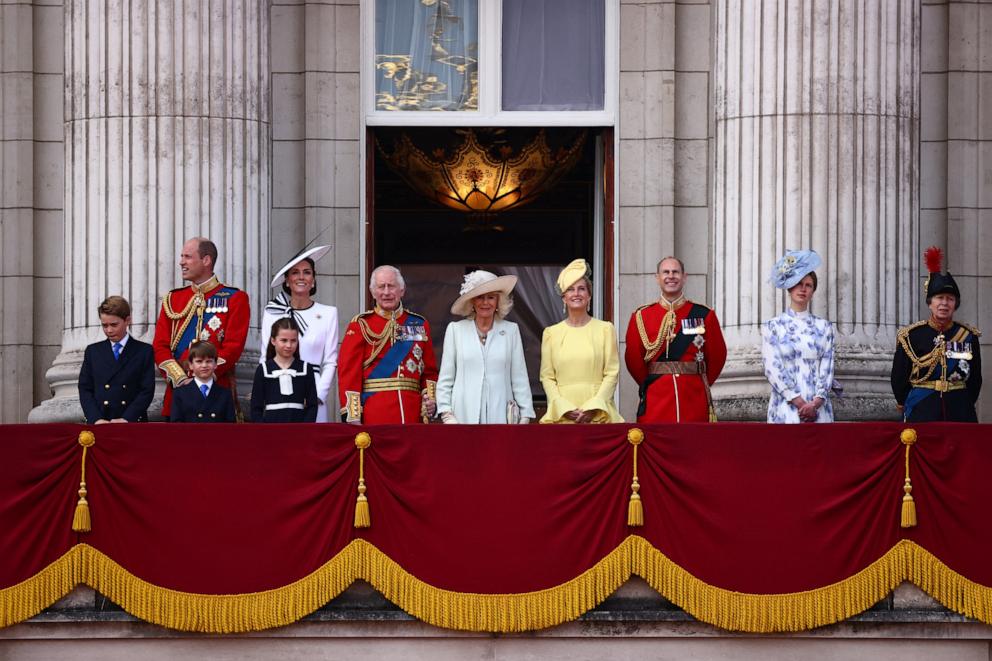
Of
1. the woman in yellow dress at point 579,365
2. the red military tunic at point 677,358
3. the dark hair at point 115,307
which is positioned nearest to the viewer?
the woman in yellow dress at point 579,365

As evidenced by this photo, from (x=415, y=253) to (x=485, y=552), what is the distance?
12184 mm

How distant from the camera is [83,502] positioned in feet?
42.3

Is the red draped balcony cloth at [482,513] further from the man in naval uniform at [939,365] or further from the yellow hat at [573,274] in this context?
the yellow hat at [573,274]

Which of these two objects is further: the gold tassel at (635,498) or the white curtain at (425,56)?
the white curtain at (425,56)

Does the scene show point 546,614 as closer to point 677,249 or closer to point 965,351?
point 965,351

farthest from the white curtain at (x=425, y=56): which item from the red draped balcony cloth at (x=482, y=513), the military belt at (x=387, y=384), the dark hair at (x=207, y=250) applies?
the red draped balcony cloth at (x=482, y=513)

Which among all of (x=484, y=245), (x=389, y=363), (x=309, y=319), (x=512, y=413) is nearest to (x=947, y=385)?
(x=512, y=413)

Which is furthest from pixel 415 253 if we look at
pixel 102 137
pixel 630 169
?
pixel 102 137

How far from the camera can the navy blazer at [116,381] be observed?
13961mm

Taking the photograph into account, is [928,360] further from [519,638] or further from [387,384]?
[387,384]

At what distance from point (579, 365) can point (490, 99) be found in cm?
452

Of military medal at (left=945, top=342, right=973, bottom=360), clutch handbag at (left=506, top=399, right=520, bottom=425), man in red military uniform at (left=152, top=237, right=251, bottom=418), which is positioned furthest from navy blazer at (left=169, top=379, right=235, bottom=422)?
military medal at (left=945, top=342, right=973, bottom=360)

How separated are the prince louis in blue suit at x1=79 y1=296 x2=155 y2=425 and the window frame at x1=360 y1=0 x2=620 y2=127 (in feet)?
14.3

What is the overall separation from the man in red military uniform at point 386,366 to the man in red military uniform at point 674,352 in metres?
1.50
